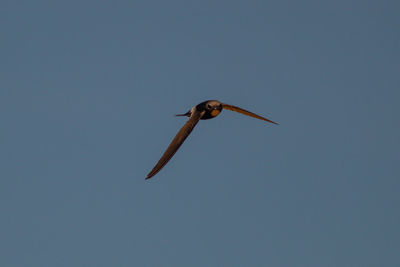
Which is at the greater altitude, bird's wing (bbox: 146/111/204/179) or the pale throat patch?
the pale throat patch

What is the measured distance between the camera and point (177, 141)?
2956cm

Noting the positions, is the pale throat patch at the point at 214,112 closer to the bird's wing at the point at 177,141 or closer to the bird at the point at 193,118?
the bird at the point at 193,118

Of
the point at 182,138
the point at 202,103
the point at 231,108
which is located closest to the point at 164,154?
the point at 182,138

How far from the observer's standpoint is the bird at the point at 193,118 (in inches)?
1078

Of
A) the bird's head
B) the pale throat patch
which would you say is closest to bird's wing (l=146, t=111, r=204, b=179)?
the bird's head

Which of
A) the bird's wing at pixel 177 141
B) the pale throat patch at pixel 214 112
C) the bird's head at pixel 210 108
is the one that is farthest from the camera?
the pale throat patch at pixel 214 112

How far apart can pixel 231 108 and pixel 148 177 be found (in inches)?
498

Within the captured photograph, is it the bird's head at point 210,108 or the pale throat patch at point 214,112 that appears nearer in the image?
the bird's head at point 210,108

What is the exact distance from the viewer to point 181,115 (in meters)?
36.1

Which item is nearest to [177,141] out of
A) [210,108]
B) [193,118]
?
[193,118]

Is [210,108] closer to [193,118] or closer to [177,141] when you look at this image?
[193,118]

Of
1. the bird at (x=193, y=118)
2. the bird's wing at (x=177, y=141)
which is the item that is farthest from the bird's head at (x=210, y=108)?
the bird's wing at (x=177, y=141)

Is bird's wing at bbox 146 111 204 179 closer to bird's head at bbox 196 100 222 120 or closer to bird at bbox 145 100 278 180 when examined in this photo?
bird at bbox 145 100 278 180

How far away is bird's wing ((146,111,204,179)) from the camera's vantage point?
88.0 ft
